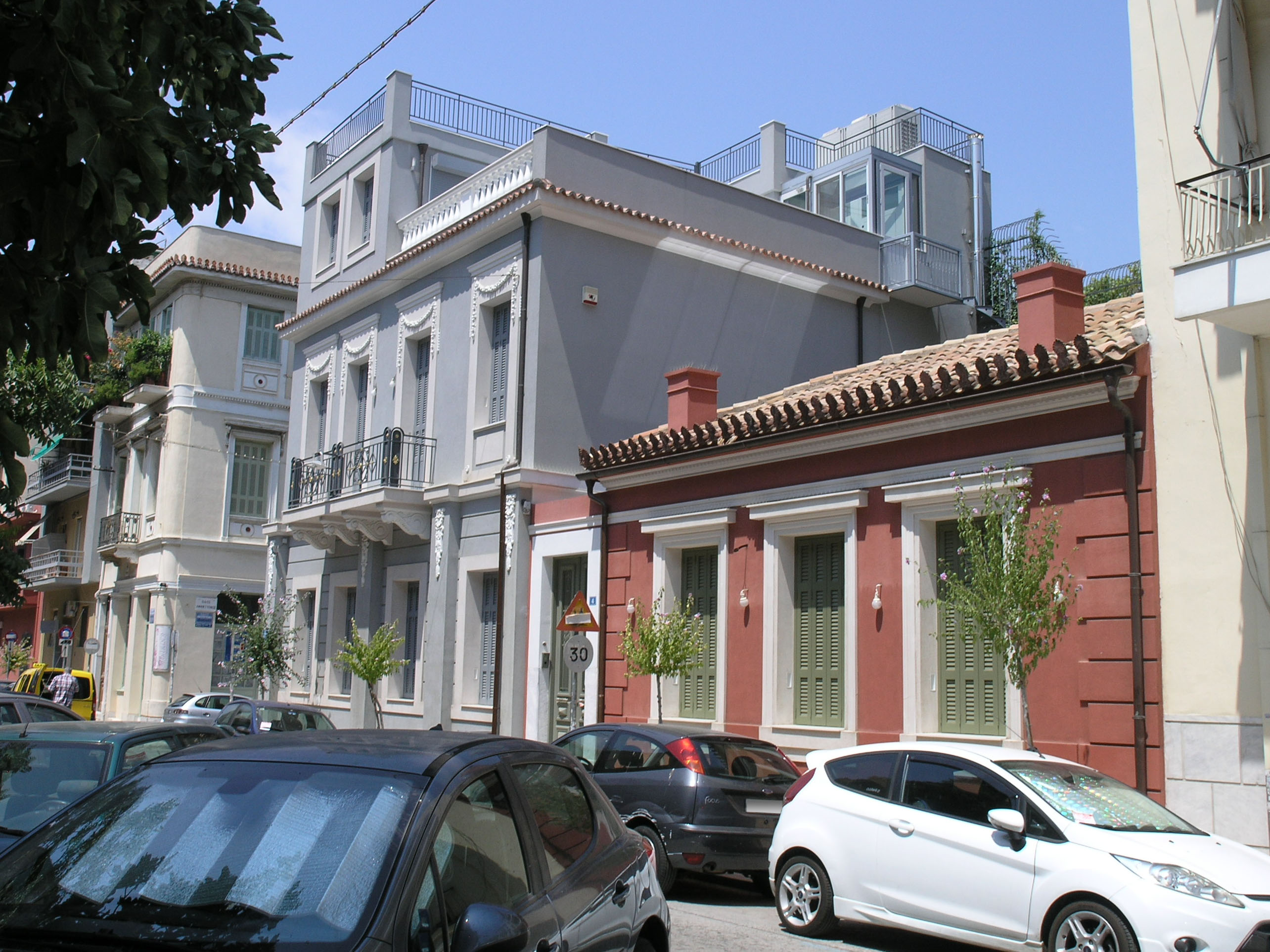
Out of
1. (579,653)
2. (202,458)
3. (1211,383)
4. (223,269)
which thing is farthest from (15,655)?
(1211,383)

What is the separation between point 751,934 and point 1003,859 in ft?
7.83

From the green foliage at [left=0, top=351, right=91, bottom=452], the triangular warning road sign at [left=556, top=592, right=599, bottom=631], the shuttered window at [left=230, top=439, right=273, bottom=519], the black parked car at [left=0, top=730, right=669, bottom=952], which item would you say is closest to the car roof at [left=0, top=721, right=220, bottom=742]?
the black parked car at [left=0, top=730, right=669, bottom=952]

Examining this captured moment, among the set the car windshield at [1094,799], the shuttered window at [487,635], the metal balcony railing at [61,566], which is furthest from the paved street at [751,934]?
the metal balcony railing at [61,566]

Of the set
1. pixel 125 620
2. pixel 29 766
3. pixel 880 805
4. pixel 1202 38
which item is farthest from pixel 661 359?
pixel 125 620

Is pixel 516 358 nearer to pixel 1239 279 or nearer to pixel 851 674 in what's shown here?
pixel 851 674

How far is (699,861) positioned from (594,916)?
254 inches

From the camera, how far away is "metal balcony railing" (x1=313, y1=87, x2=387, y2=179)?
26.5 meters

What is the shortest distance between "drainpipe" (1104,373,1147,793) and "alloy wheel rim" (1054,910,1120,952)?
4386 mm

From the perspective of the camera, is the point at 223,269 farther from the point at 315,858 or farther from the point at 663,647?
the point at 315,858

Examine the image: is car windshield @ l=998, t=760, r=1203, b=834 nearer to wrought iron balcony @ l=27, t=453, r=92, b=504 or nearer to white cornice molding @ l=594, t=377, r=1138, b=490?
white cornice molding @ l=594, t=377, r=1138, b=490

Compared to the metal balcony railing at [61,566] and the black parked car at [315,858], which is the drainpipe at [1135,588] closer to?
the black parked car at [315,858]

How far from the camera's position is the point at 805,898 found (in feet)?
32.2

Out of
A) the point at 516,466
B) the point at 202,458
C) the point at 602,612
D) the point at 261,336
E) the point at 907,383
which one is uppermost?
the point at 261,336

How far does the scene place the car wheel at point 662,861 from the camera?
36.8 feet
